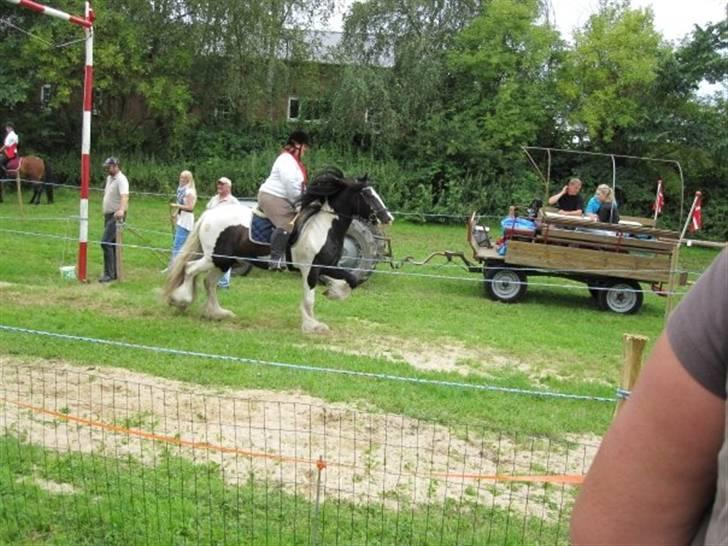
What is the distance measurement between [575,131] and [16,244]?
65.7 feet

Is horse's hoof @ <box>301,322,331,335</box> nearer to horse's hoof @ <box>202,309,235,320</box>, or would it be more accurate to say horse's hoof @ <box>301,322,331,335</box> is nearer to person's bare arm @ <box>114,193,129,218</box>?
horse's hoof @ <box>202,309,235,320</box>

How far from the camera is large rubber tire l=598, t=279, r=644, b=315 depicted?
12.9 meters

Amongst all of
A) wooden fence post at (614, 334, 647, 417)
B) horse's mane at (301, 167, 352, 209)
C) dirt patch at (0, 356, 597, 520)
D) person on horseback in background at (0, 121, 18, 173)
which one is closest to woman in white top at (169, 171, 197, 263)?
horse's mane at (301, 167, 352, 209)

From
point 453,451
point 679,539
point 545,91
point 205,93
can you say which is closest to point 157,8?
point 205,93

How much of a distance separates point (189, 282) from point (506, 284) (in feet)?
17.6

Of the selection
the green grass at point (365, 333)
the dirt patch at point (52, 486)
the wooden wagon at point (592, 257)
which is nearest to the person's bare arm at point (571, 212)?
the wooden wagon at point (592, 257)

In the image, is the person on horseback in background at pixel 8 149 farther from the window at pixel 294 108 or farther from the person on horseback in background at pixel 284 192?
the person on horseback in background at pixel 284 192

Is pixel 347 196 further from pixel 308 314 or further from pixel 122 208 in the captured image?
pixel 122 208

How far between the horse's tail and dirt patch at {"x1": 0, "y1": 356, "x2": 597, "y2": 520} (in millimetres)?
2970

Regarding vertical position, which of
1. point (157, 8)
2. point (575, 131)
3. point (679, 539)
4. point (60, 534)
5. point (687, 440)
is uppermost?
point (157, 8)

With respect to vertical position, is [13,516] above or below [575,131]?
below

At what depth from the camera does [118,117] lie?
29.1 meters

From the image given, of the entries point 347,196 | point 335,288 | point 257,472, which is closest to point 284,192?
point 347,196

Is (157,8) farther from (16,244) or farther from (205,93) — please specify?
(16,244)
